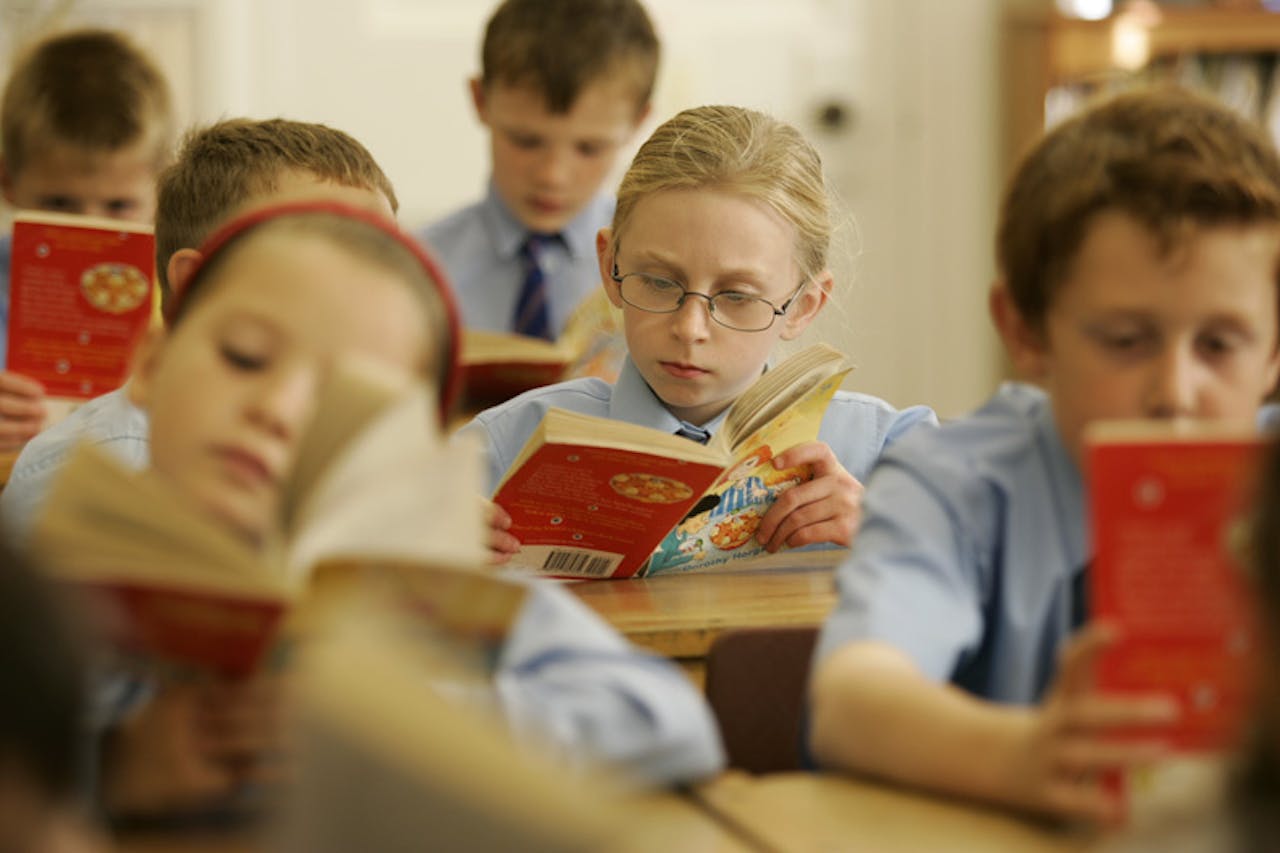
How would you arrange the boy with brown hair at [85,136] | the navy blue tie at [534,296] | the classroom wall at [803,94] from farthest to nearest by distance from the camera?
1. the classroom wall at [803,94]
2. the navy blue tie at [534,296]
3. the boy with brown hair at [85,136]

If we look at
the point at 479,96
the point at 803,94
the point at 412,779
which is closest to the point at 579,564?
the point at 412,779

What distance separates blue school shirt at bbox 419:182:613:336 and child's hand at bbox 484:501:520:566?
4.51 feet

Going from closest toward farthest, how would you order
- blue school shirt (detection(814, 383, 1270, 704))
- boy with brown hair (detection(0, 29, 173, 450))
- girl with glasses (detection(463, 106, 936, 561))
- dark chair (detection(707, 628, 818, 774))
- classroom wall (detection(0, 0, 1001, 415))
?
blue school shirt (detection(814, 383, 1270, 704)) → dark chair (detection(707, 628, 818, 774)) → girl with glasses (detection(463, 106, 936, 561)) → boy with brown hair (detection(0, 29, 173, 450)) → classroom wall (detection(0, 0, 1001, 415))

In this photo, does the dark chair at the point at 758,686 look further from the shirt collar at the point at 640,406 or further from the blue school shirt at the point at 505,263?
the blue school shirt at the point at 505,263

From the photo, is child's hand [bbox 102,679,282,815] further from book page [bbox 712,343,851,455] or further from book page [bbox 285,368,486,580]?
book page [bbox 712,343,851,455]

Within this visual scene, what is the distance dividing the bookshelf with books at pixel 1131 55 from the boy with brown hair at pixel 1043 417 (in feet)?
12.5

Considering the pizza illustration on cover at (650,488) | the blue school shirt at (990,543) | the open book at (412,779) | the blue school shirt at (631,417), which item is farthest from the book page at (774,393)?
the open book at (412,779)

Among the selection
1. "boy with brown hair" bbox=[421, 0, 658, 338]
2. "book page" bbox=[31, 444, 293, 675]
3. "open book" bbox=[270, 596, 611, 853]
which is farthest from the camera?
"boy with brown hair" bbox=[421, 0, 658, 338]

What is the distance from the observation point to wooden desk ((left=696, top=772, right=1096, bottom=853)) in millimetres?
899

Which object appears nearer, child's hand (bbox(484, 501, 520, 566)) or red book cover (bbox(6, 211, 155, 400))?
child's hand (bbox(484, 501, 520, 566))

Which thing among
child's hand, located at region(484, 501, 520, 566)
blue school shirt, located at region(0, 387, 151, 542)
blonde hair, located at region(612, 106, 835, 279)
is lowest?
child's hand, located at region(484, 501, 520, 566)

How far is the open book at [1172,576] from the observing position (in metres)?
0.87

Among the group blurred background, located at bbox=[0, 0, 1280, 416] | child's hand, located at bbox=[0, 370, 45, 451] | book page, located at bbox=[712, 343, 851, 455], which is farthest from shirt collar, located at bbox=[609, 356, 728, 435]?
blurred background, located at bbox=[0, 0, 1280, 416]

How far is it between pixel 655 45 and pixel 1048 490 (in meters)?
2.03
